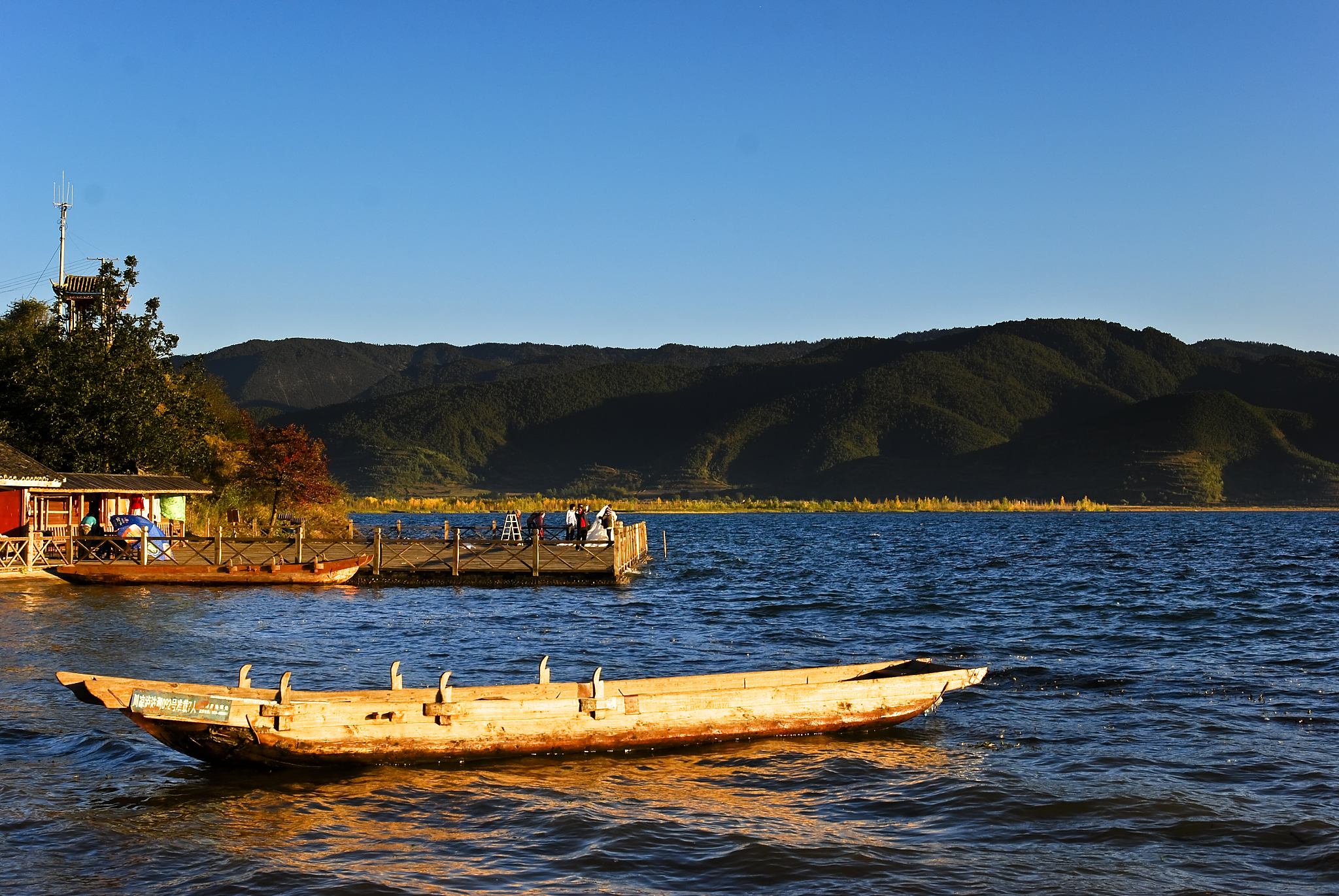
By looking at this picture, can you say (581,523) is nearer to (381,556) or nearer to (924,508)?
(381,556)

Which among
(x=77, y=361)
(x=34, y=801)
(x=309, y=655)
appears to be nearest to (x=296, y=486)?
(x=77, y=361)

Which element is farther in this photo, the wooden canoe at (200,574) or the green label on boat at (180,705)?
the wooden canoe at (200,574)

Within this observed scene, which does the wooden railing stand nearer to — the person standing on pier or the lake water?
the person standing on pier

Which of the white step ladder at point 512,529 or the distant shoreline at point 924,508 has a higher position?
the white step ladder at point 512,529

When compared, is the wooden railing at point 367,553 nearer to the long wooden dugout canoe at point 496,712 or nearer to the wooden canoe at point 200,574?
the wooden canoe at point 200,574

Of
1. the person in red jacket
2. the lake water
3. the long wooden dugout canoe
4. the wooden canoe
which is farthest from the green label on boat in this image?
the person in red jacket

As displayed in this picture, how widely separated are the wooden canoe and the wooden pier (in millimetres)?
204

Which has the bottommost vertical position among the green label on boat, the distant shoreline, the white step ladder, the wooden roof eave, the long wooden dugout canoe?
the distant shoreline

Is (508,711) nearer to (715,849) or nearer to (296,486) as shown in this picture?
(715,849)

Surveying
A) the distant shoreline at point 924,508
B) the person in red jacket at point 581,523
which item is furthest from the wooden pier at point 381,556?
the distant shoreline at point 924,508

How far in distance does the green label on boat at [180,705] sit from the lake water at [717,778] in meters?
0.94

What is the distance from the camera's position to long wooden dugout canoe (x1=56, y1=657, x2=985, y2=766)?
11.7m

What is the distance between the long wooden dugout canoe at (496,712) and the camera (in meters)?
11.7

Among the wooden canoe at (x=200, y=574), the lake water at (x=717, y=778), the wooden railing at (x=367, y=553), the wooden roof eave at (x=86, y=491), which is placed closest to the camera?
the lake water at (x=717, y=778)
